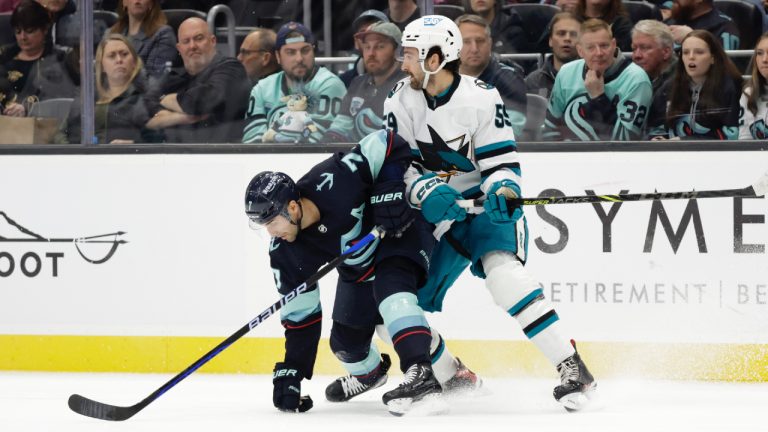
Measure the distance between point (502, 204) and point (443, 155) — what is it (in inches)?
12.7

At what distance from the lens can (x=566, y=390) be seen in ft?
12.7

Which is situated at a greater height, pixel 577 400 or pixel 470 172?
pixel 470 172

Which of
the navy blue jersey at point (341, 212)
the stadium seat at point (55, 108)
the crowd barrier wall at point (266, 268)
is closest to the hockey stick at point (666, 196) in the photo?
the navy blue jersey at point (341, 212)

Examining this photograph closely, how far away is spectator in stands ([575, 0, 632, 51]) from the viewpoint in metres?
4.88

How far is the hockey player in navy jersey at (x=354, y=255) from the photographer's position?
3.73 m

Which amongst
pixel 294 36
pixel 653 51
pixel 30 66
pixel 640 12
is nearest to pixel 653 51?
pixel 653 51

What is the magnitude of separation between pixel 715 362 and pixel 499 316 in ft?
2.71

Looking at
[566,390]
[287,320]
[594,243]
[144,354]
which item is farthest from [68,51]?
[566,390]

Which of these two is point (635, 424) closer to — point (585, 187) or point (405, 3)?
point (585, 187)

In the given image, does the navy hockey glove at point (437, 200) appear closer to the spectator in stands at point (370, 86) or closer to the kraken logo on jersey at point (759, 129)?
the spectator in stands at point (370, 86)

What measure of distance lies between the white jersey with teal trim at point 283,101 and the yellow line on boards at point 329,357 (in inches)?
33.3

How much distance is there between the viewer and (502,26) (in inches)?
195

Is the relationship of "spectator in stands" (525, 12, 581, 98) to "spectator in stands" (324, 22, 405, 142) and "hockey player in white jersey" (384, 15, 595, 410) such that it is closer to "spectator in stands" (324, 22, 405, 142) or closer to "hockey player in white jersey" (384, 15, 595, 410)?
A: "spectator in stands" (324, 22, 405, 142)

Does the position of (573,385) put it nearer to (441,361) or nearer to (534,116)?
(441,361)
